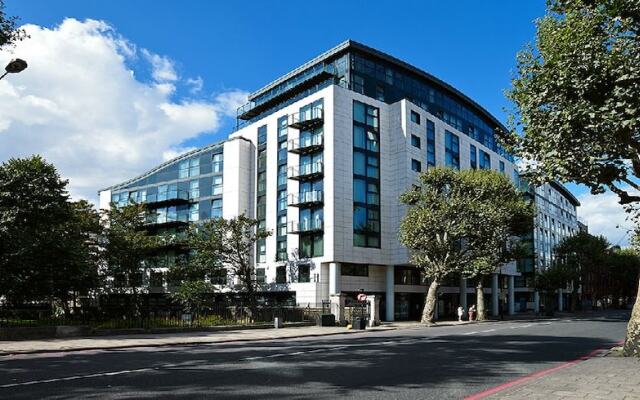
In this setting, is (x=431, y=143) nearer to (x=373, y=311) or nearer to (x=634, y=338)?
(x=373, y=311)

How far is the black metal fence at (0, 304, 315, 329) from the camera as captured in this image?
23.9 metres

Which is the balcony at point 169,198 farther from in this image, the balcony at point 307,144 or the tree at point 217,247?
the balcony at point 307,144

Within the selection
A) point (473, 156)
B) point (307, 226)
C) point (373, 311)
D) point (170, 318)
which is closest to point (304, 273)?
point (307, 226)

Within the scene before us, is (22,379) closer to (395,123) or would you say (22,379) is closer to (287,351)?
(287,351)

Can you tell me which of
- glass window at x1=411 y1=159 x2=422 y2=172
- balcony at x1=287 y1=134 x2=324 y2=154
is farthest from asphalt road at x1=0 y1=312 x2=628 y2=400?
glass window at x1=411 y1=159 x2=422 y2=172

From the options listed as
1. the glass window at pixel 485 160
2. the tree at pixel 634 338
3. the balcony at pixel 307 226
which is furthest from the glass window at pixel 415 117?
the tree at pixel 634 338

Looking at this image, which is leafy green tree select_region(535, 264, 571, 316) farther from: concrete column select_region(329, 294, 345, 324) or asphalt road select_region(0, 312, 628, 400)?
asphalt road select_region(0, 312, 628, 400)

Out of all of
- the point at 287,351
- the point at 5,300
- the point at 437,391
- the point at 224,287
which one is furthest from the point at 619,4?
the point at 224,287

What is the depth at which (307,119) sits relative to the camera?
48906mm

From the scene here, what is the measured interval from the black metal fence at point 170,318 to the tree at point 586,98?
64.4 feet

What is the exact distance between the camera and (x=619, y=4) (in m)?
13.4

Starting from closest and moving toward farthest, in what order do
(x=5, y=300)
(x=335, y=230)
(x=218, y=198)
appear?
(x=5, y=300), (x=335, y=230), (x=218, y=198)

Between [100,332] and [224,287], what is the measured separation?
2924 cm

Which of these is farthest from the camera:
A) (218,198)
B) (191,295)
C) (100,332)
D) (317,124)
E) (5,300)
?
(218,198)
